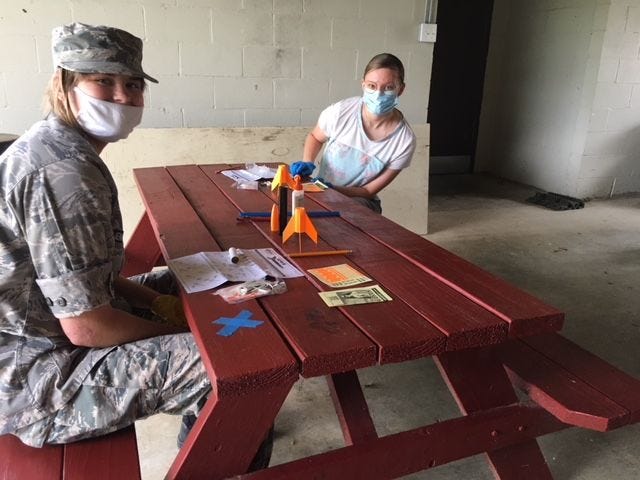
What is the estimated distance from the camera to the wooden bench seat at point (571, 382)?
1282 mm

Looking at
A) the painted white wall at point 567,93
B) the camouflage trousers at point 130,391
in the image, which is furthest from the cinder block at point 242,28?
the painted white wall at point 567,93

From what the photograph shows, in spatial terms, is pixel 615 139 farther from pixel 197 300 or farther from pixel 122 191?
pixel 197 300

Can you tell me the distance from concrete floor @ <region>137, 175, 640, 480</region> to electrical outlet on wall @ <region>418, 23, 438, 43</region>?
1.50m

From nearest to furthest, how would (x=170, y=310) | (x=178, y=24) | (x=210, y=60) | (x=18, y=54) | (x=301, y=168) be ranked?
(x=170, y=310) → (x=301, y=168) → (x=18, y=54) → (x=178, y=24) → (x=210, y=60)

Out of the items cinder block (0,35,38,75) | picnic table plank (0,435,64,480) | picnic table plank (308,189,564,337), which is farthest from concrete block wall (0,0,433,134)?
picnic table plank (0,435,64,480)

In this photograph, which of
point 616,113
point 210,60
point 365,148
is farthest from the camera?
point 616,113

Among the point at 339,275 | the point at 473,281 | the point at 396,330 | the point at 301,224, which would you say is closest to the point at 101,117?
the point at 301,224

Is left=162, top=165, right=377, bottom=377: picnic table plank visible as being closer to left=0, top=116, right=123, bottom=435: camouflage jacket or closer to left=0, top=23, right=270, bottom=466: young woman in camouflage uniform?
left=0, top=23, right=270, bottom=466: young woman in camouflage uniform

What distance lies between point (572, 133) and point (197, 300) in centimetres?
527

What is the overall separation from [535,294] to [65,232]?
2803 millimetres

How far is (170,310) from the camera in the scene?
147 cm

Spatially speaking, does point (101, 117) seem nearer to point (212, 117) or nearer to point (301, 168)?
point (301, 168)

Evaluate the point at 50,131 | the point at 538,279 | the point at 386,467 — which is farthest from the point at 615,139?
the point at 50,131

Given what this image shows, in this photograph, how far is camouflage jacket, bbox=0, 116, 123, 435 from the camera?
1064mm
